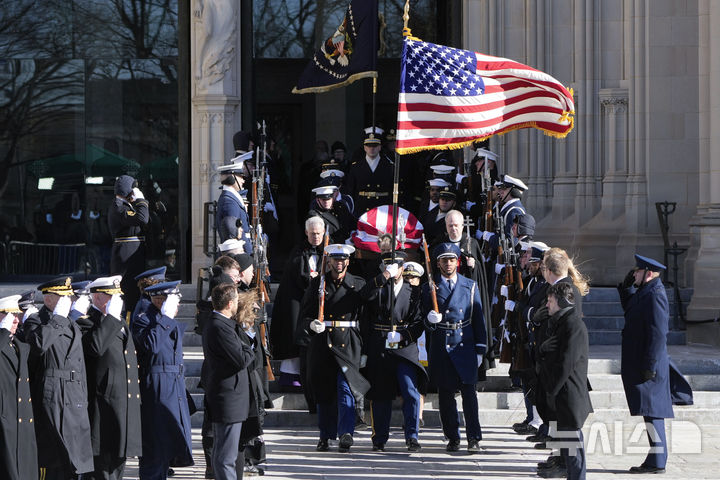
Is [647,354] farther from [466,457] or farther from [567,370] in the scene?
[466,457]

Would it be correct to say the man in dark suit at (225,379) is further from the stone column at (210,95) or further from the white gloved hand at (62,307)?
the stone column at (210,95)

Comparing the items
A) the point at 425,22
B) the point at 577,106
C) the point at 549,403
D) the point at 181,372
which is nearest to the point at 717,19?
the point at 577,106

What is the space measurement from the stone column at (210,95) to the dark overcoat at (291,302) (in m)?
5.08

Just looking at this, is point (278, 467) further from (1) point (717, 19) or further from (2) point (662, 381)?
(1) point (717, 19)

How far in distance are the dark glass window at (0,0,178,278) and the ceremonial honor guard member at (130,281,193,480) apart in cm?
960

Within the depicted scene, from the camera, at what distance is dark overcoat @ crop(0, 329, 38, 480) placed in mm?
8383

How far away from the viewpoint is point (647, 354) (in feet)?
34.9

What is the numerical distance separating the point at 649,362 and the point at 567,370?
4.27 feet

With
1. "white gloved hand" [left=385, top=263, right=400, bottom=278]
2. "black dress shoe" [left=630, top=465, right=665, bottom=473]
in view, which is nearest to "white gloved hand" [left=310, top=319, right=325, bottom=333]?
"white gloved hand" [left=385, top=263, right=400, bottom=278]

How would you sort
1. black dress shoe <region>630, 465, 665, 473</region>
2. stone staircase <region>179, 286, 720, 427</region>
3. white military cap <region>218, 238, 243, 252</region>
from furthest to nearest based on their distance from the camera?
stone staircase <region>179, 286, 720, 427</region>
white military cap <region>218, 238, 243, 252</region>
black dress shoe <region>630, 465, 665, 473</region>

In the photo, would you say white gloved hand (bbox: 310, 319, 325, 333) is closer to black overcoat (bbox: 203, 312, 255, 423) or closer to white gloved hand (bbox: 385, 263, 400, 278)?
white gloved hand (bbox: 385, 263, 400, 278)

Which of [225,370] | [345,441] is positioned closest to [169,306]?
[225,370]

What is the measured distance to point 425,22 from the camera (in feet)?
65.1

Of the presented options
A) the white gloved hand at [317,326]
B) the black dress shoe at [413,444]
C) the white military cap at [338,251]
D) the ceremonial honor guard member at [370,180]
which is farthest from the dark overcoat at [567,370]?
the ceremonial honor guard member at [370,180]
